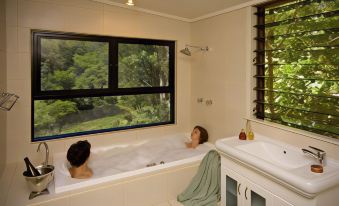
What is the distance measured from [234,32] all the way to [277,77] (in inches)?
30.6

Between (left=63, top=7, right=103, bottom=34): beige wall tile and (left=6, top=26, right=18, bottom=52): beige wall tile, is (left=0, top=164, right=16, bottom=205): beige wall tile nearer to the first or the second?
(left=6, top=26, right=18, bottom=52): beige wall tile

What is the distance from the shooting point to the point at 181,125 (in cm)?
365

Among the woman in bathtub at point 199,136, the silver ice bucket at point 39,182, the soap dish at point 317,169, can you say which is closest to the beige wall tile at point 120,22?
the woman in bathtub at point 199,136

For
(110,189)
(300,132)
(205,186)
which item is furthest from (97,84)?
(300,132)

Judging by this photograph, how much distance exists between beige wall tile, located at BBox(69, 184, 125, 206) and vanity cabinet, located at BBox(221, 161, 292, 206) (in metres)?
0.99

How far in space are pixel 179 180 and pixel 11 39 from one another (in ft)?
7.73

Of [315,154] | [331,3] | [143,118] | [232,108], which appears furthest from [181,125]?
[331,3]

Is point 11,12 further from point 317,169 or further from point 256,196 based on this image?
point 317,169

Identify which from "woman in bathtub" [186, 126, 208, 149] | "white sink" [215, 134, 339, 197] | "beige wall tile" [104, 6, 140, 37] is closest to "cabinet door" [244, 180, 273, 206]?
"white sink" [215, 134, 339, 197]

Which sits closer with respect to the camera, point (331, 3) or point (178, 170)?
point (331, 3)

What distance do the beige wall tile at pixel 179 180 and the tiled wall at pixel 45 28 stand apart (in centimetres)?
98

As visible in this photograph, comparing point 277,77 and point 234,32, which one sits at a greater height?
point 234,32

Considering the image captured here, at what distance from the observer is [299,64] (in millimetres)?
2127

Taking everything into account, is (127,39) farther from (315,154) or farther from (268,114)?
(315,154)
